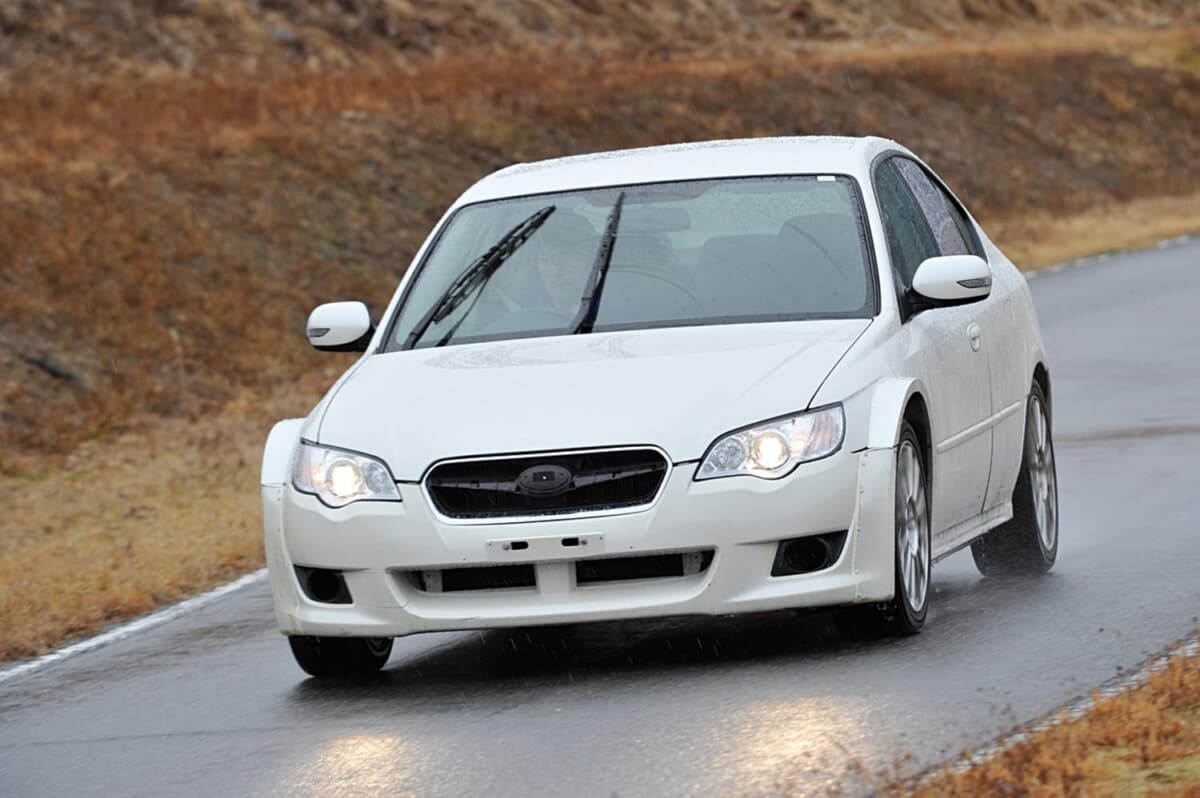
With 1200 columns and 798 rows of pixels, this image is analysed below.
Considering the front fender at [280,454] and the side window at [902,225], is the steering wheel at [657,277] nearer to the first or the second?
the side window at [902,225]

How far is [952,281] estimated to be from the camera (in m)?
8.25

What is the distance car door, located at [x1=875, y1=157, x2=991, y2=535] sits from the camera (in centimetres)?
826

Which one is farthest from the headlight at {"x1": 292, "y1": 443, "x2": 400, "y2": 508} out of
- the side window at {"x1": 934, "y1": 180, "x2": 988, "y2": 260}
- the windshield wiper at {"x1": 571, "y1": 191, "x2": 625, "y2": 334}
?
the side window at {"x1": 934, "y1": 180, "x2": 988, "y2": 260}

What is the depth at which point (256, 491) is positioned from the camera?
14.8m

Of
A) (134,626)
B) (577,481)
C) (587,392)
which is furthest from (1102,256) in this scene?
(577,481)

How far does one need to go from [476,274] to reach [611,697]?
6.84 feet

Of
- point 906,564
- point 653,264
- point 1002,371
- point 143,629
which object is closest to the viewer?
point 906,564

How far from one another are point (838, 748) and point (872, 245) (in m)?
2.65

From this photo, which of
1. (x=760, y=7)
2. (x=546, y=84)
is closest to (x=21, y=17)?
(x=546, y=84)

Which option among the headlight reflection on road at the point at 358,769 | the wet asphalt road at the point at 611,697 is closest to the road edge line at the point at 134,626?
the wet asphalt road at the point at 611,697

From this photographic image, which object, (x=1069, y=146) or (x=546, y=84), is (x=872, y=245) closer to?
(x=546, y=84)

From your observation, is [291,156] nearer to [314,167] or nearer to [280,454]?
[314,167]

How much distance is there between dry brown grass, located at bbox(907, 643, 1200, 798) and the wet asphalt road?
0.27 meters

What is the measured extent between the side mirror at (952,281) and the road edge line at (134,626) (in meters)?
3.49
